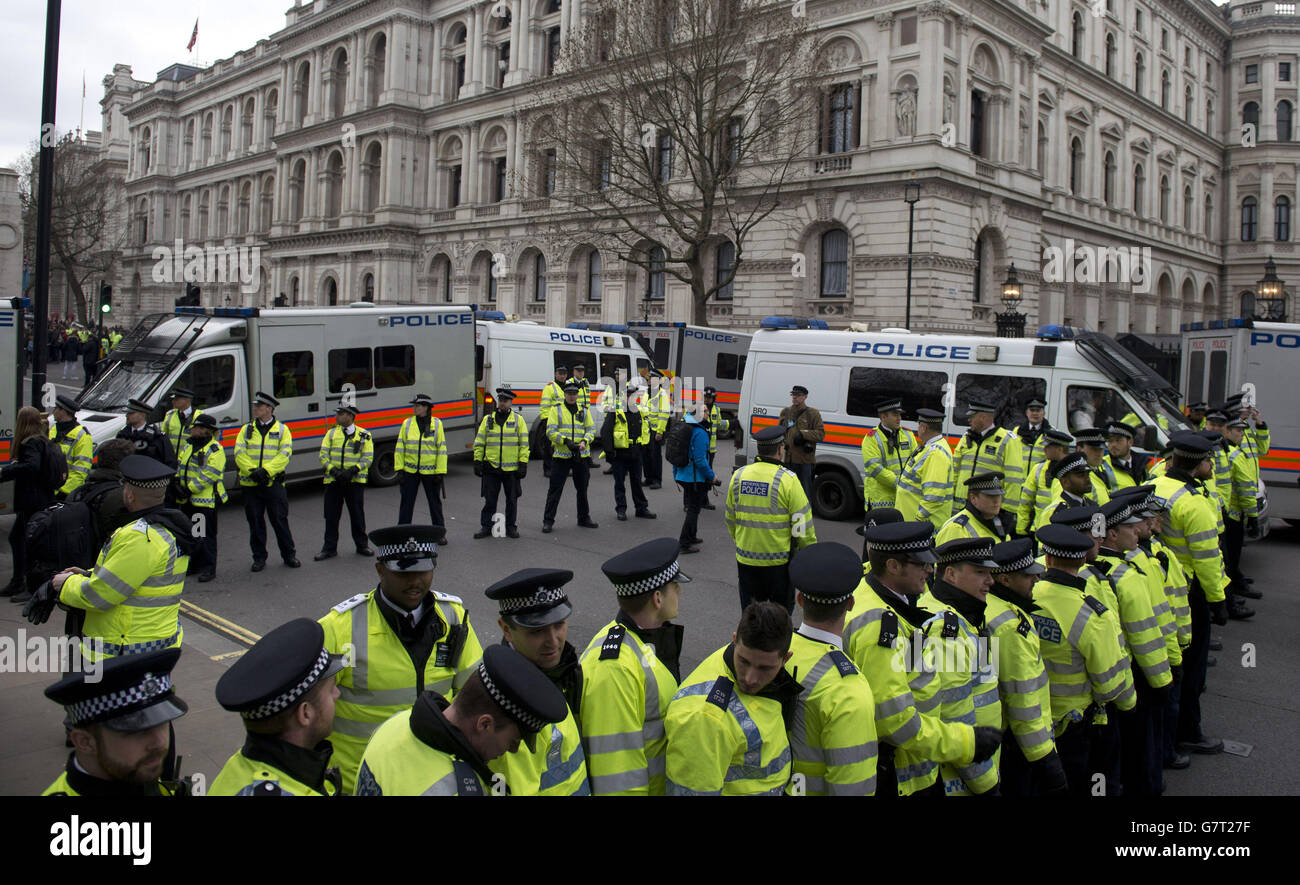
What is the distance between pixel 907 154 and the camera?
101 feet

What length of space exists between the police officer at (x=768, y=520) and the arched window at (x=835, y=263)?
90.0ft

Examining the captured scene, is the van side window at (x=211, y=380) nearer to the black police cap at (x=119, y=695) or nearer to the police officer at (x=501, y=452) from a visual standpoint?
the police officer at (x=501, y=452)

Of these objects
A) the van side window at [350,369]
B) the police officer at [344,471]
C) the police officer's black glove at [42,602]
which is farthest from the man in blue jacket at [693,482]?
the police officer's black glove at [42,602]

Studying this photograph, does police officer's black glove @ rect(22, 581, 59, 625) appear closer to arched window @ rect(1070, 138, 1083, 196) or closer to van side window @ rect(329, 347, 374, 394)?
van side window @ rect(329, 347, 374, 394)

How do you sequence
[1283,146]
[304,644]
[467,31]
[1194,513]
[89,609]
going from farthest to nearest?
[1283,146]
[467,31]
[1194,513]
[89,609]
[304,644]

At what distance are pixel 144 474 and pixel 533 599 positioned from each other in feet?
10.0

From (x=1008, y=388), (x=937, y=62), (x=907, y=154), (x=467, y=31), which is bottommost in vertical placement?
(x=1008, y=388)

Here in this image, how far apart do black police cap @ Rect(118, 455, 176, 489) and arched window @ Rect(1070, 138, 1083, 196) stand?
1724 inches

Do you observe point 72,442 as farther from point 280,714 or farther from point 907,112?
point 907,112

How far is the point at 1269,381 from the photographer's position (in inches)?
523

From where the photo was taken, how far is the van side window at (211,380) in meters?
13.3

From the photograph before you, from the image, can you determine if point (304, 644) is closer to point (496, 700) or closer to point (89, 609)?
point (496, 700)
